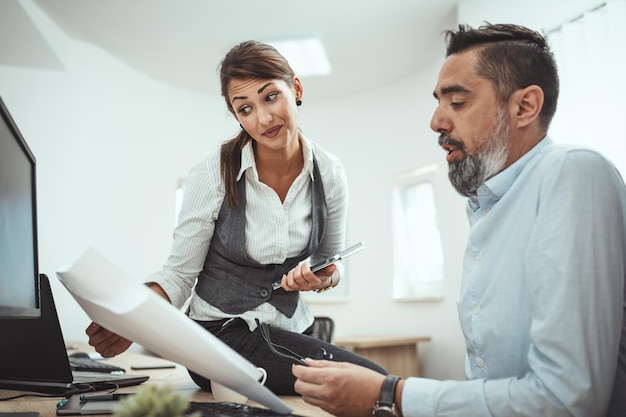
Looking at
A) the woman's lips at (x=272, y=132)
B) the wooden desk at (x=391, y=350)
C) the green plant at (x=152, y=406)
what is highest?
the woman's lips at (x=272, y=132)

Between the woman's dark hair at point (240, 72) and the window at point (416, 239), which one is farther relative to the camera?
the window at point (416, 239)

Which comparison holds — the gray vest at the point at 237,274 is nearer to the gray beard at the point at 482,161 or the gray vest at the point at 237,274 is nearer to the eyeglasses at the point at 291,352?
the eyeglasses at the point at 291,352

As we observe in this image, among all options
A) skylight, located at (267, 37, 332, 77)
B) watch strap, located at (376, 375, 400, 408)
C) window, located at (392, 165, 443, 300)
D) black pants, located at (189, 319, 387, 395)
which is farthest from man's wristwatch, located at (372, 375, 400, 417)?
window, located at (392, 165, 443, 300)

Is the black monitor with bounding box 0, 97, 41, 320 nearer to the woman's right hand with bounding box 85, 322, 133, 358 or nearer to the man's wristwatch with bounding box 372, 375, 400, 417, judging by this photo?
the woman's right hand with bounding box 85, 322, 133, 358

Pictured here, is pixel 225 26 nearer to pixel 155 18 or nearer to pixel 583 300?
pixel 155 18

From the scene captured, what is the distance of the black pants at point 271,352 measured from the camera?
4.60 feet

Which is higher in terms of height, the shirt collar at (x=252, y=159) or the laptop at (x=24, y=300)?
the shirt collar at (x=252, y=159)

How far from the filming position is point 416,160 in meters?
5.32

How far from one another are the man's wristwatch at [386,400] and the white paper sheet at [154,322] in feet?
0.52

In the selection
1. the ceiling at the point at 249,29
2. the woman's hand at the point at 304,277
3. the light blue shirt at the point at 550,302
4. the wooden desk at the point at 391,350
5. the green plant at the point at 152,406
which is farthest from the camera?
the wooden desk at the point at 391,350

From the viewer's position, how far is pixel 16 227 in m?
1.06

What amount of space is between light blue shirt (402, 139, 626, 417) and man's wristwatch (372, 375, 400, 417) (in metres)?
0.02

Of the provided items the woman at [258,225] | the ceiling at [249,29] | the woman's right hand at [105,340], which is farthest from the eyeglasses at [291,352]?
the ceiling at [249,29]

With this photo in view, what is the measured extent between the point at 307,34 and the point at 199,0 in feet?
2.87
